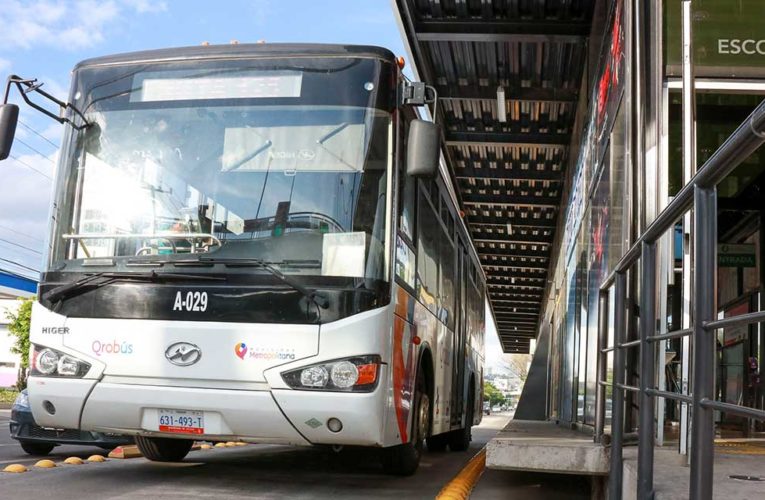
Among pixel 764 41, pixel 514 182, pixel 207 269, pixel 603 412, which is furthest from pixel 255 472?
pixel 514 182

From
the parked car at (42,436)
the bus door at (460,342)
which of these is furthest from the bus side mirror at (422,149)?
the parked car at (42,436)

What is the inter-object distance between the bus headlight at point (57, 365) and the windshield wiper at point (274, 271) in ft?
3.82

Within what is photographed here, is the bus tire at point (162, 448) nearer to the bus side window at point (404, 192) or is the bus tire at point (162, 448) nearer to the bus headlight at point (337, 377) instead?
the bus headlight at point (337, 377)

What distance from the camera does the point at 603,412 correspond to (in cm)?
597

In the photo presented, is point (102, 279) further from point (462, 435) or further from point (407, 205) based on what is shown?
point (462, 435)

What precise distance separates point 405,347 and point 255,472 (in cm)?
203

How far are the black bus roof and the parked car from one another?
4.29m

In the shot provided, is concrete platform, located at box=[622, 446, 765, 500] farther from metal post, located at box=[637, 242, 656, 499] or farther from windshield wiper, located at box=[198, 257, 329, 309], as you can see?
windshield wiper, located at box=[198, 257, 329, 309]

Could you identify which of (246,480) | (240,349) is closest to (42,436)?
(246,480)

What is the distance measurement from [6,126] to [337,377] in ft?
10.1

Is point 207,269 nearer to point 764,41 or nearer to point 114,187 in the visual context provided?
point 114,187

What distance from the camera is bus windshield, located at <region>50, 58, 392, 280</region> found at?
19.3 feet

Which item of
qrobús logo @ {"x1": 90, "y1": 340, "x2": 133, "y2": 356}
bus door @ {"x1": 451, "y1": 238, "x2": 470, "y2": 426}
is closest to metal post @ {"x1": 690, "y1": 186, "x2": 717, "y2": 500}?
qrobús logo @ {"x1": 90, "y1": 340, "x2": 133, "y2": 356}

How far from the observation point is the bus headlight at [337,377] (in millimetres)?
5625
